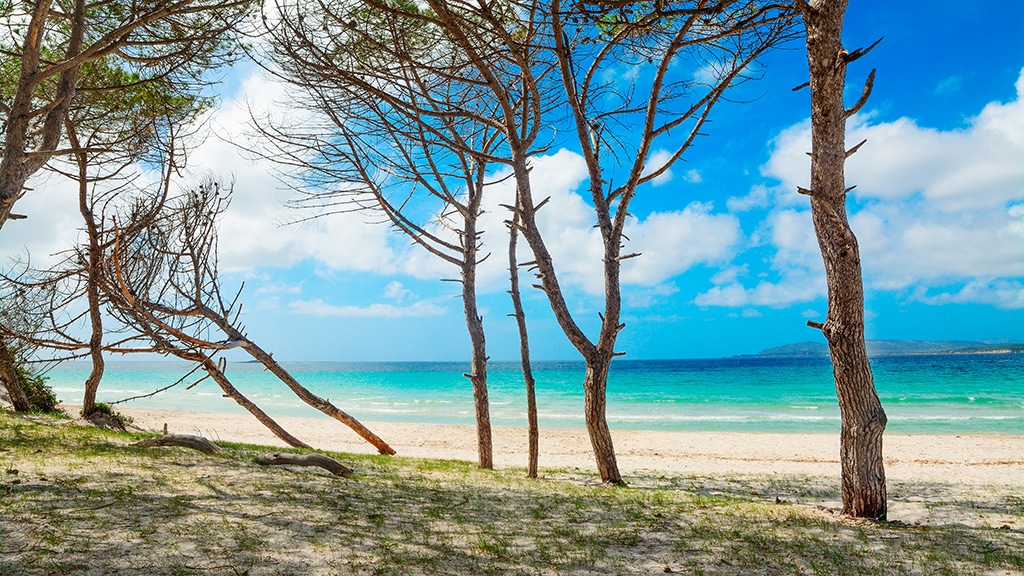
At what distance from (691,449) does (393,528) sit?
16326 mm

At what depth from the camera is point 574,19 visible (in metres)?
6.53

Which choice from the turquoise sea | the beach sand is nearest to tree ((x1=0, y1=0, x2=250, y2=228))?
the beach sand

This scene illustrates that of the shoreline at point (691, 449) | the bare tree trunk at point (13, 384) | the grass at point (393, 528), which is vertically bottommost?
the shoreline at point (691, 449)

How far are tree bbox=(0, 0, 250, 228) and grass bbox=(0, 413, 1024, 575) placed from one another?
3.16 metres

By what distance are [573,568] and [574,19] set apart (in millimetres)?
5223

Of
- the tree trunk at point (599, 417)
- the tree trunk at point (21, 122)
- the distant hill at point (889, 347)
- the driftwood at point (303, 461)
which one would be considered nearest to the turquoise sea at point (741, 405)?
the tree trunk at point (599, 417)

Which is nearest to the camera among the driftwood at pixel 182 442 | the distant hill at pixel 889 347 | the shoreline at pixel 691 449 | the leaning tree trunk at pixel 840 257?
the leaning tree trunk at pixel 840 257

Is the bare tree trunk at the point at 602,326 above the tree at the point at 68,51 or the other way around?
the other way around

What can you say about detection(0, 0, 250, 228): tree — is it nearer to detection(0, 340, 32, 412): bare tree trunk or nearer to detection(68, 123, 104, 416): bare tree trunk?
detection(68, 123, 104, 416): bare tree trunk

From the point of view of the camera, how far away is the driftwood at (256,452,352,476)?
6.94 m

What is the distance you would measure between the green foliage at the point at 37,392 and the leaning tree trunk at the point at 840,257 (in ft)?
44.3

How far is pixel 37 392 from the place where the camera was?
1287cm

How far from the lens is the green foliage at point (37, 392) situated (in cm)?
1244

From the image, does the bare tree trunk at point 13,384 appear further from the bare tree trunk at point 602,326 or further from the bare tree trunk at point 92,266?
the bare tree trunk at point 602,326
